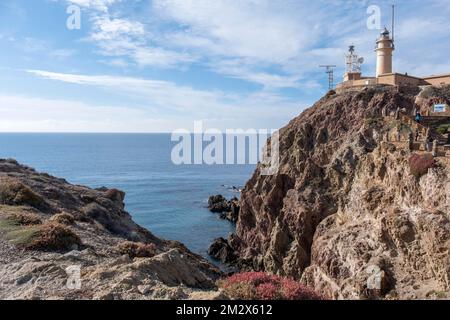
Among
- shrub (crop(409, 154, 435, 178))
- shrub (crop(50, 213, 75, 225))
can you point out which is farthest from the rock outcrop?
shrub (crop(50, 213, 75, 225))

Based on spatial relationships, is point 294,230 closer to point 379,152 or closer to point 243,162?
point 379,152

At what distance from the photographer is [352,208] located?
95.3 ft

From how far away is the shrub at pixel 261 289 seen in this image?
26.3ft

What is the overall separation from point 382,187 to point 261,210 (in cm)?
1901

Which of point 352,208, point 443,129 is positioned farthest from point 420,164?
point 443,129

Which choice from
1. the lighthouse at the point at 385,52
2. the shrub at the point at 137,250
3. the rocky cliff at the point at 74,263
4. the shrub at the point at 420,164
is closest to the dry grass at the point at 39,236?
the rocky cliff at the point at 74,263

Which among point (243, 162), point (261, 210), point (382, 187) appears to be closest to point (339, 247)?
point (382, 187)

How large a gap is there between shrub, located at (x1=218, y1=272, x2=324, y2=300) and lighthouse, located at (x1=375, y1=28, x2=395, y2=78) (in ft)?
147

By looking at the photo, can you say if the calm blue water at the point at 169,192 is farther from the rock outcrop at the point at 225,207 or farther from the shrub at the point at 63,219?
the shrub at the point at 63,219

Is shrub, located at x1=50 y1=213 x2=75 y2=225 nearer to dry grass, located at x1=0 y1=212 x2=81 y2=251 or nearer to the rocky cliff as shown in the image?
the rocky cliff

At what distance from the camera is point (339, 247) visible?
2594 cm

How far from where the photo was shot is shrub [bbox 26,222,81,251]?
12.9 metres

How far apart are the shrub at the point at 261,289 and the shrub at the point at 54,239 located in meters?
7.65

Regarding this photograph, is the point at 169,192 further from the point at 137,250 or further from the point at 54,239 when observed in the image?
the point at 54,239
